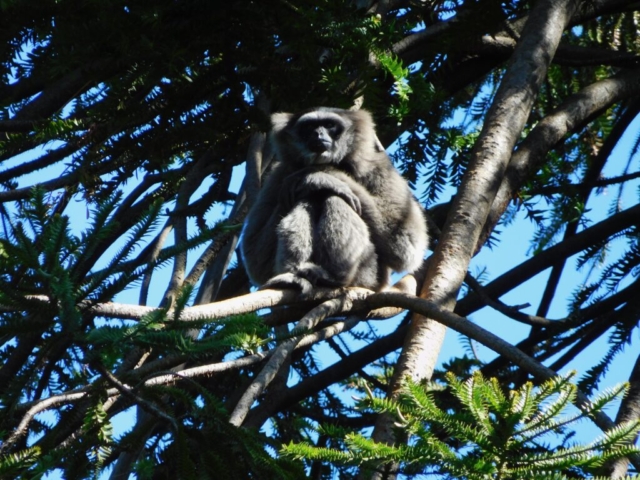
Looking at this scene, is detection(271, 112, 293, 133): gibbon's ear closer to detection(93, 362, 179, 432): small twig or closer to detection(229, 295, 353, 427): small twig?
detection(229, 295, 353, 427): small twig

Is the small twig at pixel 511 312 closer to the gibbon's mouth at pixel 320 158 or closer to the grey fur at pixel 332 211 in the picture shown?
the grey fur at pixel 332 211

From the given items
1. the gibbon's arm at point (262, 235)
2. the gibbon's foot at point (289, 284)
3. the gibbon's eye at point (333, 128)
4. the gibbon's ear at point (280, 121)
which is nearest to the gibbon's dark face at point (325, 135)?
the gibbon's eye at point (333, 128)

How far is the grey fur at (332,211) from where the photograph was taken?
632 cm

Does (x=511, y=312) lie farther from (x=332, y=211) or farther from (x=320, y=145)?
(x=320, y=145)

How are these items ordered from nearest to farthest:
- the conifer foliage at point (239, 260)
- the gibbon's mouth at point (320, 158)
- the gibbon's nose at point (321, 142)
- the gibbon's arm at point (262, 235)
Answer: the conifer foliage at point (239, 260) → the gibbon's arm at point (262, 235) → the gibbon's nose at point (321, 142) → the gibbon's mouth at point (320, 158)

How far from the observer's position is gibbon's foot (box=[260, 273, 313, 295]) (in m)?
5.71

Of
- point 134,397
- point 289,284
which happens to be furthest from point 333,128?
point 134,397

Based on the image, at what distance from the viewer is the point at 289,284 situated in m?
5.76

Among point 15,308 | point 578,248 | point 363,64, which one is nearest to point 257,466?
point 15,308

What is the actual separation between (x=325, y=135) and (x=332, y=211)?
855 mm

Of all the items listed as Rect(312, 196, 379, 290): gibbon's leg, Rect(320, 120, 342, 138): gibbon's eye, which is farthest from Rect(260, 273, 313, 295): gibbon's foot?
Rect(320, 120, 342, 138): gibbon's eye

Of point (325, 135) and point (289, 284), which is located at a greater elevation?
point (325, 135)

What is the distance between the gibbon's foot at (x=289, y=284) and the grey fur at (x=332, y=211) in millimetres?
28

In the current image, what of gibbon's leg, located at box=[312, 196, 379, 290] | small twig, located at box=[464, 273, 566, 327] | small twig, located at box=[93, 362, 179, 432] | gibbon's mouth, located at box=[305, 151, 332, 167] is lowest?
small twig, located at box=[93, 362, 179, 432]
